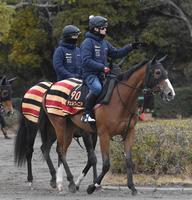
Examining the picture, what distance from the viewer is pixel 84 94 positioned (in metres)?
11.8

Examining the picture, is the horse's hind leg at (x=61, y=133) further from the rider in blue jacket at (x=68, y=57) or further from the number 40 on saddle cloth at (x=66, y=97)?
the rider in blue jacket at (x=68, y=57)

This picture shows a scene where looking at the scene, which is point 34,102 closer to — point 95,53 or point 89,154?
point 89,154

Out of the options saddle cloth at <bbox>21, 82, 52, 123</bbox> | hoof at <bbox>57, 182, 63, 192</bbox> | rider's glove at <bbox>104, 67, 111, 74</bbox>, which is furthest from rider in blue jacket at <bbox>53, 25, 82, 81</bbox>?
hoof at <bbox>57, 182, 63, 192</bbox>

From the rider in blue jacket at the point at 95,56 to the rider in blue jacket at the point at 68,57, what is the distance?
45.9 inches

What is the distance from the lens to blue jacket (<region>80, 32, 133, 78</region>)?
11.5m

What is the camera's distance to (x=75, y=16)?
38.6 metres

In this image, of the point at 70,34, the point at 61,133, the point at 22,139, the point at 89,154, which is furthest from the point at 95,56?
the point at 22,139

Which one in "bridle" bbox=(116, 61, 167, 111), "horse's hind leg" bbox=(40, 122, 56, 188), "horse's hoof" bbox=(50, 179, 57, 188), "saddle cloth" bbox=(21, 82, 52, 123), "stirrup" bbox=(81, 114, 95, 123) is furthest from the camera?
"saddle cloth" bbox=(21, 82, 52, 123)

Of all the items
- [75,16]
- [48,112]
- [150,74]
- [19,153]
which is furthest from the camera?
[75,16]

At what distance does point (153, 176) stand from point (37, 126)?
2.46 m

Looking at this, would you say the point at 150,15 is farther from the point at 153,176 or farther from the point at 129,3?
the point at 153,176

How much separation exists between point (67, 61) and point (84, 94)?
4.45 feet

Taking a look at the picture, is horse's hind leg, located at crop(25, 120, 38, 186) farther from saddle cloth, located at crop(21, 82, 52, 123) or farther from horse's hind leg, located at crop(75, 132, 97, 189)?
horse's hind leg, located at crop(75, 132, 97, 189)

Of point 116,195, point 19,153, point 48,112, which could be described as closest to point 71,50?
point 48,112
